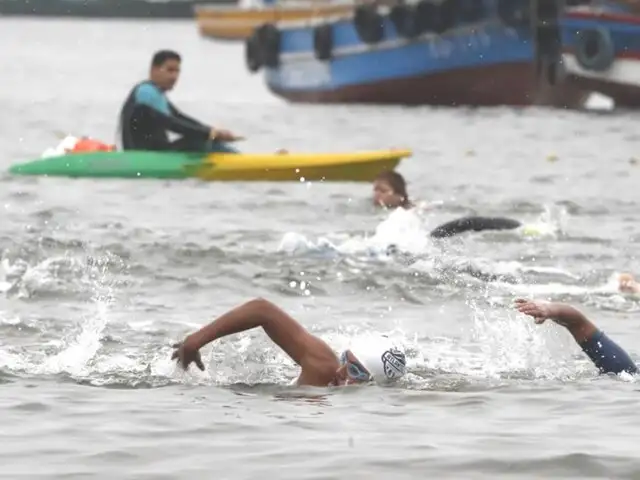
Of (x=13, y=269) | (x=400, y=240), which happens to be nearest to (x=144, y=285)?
(x=13, y=269)

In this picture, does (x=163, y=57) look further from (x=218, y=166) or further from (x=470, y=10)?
(x=470, y=10)

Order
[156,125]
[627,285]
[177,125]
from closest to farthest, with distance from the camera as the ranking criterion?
1. [627,285]
2. [177,125]
3. [156,125]

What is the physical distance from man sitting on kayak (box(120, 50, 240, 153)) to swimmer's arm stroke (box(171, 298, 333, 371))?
10.2 meters

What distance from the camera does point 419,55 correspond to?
38656 millimetres

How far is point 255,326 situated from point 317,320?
3696 mm

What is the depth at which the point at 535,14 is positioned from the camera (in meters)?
36.7

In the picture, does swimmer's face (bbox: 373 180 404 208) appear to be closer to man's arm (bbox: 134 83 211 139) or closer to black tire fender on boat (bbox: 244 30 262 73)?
man's arm (bbox: 134 83 211 139)

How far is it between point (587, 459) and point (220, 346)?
354 centimetres

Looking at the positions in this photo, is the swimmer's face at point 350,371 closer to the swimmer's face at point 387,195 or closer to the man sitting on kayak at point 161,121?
the swimmer's face at point 387,195

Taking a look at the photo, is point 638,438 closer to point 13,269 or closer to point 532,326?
point 532,326

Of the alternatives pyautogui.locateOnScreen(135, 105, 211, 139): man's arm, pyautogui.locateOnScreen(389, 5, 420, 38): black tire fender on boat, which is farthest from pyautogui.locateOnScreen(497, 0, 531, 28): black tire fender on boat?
pyautogui.locateOnScreen(135, 105, 211, 139): man's arm

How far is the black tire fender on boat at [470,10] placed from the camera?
123 feet

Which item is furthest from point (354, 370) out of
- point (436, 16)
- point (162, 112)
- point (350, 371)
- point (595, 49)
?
point (436, 16)

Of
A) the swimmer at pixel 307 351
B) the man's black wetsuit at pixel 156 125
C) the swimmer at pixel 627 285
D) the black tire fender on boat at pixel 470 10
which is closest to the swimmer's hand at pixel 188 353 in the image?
the swimmer at pixel 307 351
